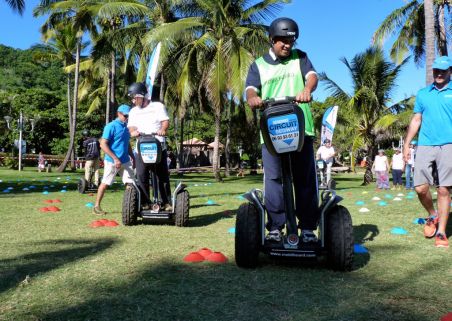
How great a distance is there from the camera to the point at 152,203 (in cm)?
634

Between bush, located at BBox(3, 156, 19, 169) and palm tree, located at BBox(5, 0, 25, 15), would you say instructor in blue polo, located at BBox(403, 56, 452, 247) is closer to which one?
palm tree, located at BBox(5, 0, 25, 15)

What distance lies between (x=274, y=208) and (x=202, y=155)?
56078mm

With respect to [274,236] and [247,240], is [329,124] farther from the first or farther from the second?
[247,240]

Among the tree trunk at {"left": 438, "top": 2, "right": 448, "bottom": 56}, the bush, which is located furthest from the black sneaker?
the bush

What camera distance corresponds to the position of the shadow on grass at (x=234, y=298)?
8.69 feet

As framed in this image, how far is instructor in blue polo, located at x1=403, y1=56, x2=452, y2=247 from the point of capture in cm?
479

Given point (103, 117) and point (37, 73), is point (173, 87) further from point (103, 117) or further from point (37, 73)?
point (37, 73)

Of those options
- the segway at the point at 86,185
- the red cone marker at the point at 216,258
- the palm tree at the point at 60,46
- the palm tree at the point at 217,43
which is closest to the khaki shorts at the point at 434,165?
the red cone marker at the point at 216,258

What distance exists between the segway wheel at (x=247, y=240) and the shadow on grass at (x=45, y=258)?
1.55 meters

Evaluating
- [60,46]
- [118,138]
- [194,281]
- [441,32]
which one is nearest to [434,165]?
[194,281]

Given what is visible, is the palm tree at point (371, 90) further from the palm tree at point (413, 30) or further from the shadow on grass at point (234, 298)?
the shadow on grass at point (234, 298)

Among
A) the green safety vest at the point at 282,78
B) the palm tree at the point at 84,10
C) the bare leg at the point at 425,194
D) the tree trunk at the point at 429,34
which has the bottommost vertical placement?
the bare leg at the point at 425,194

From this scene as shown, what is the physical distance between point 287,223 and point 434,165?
2.18 m

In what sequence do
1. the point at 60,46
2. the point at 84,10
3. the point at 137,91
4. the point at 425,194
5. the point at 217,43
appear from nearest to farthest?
the point at 425,194, the point at 137,91, the point at 217,43, the point at 84,10, the point at 60,46
